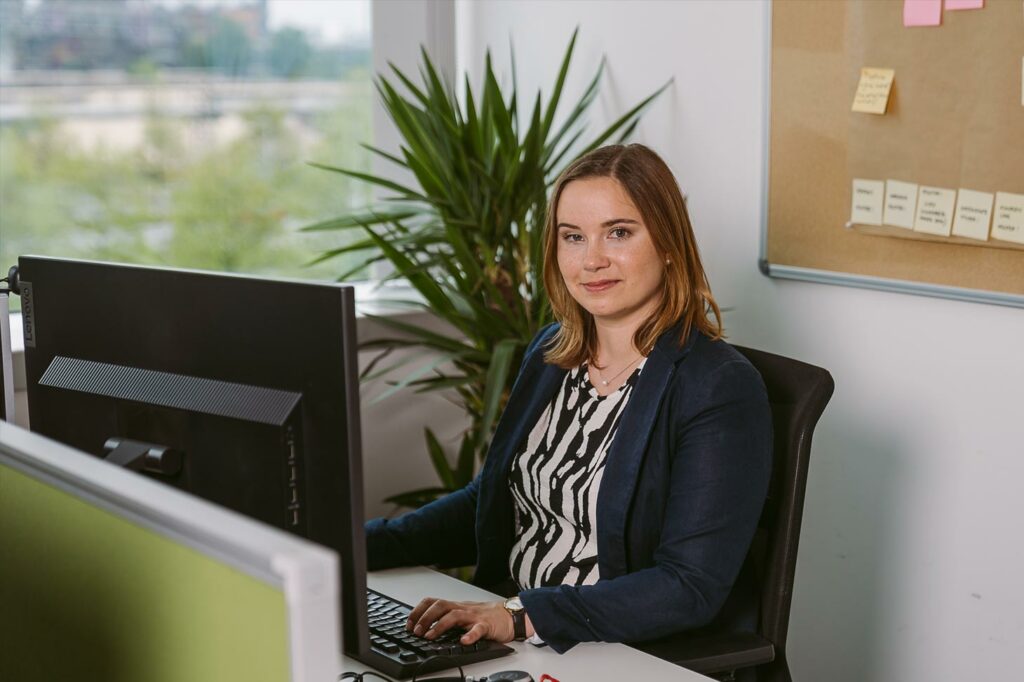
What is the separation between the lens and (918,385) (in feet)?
7.69

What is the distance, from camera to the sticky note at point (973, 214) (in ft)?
7.08

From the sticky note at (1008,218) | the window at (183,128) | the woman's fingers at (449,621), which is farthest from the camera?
the window at (183,128)

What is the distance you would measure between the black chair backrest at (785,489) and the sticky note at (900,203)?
2.13 ft

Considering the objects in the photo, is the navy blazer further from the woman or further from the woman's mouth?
the woman's mouth

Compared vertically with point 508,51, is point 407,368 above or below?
below

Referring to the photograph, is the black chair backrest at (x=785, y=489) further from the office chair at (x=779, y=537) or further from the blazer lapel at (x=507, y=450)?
the blazer lapel at (x=507, y=450)

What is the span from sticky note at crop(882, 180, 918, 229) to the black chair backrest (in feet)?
2.13

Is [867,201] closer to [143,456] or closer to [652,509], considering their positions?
[652,509]

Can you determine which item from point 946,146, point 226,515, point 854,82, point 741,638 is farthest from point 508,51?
point 226,515

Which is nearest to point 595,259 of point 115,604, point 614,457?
point 614,457

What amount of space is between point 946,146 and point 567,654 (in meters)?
1.25

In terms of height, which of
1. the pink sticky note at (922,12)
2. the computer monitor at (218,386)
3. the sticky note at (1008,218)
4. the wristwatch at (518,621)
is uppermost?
the pink sticky note at (922,12)

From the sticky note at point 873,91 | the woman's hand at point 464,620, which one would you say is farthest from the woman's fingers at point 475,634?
the sticky note at point 873,91

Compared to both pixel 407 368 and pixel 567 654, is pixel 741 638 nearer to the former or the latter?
pixel 567 654
